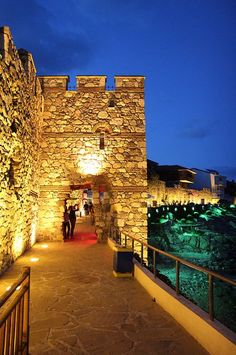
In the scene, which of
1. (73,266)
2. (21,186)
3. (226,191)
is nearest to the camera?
(73,266)

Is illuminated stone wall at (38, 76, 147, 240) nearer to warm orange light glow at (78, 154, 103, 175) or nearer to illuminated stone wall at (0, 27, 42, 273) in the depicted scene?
warm orange light glow at (78, 154, 103, 175)

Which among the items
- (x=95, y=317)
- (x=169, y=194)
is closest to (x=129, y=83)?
(x=95, y=317)

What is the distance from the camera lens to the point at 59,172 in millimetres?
11070

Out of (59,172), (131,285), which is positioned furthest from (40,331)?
(59,172)

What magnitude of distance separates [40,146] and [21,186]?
3.46 m

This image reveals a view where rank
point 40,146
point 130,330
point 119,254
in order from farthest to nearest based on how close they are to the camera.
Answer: point 40,146
point 119,254
point 130,330

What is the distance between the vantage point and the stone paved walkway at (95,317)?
3.08m

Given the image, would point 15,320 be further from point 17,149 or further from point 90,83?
point 90,83

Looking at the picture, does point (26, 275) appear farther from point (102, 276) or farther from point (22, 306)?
point (102, 276)

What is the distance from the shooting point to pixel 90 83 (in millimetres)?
11430

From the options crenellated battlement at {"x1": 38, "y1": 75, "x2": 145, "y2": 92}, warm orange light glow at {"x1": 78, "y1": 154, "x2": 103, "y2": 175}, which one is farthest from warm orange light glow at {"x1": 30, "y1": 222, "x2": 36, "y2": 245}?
crenellated battlement at {"x1": 38, "y1": 75, "x2": 145, "y2": 92}

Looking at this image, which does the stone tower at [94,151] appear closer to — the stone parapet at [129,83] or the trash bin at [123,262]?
the stone parapet at [129,83]

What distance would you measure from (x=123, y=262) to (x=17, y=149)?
12.6ft

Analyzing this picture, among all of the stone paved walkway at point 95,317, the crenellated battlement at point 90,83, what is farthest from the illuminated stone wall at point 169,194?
the stone paved walkway at point 95,317
